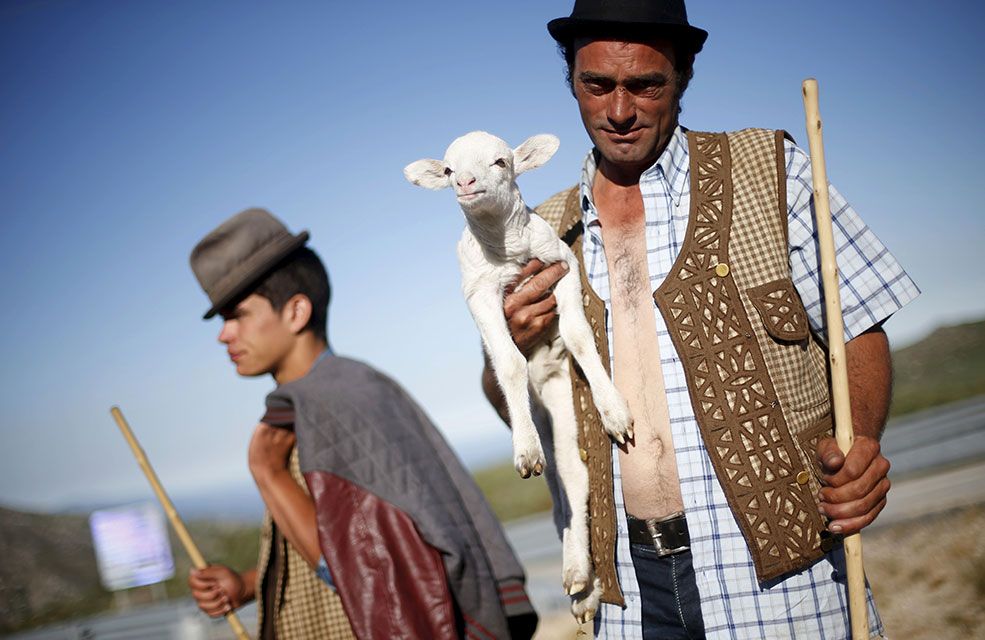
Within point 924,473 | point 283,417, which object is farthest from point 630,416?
point 924,473

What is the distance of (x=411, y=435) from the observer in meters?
3.86

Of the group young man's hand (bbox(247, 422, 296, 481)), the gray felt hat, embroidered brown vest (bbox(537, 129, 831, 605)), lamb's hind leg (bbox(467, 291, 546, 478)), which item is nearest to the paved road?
young man's hand (bbox(247, 422, 296, 481))

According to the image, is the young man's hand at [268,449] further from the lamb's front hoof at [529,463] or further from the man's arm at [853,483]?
the man's arm at [853,483]

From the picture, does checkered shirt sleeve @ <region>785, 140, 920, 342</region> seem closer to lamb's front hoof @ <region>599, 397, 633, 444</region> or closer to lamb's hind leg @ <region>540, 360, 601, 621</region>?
lamb's front hoof @ <region>599, 397, 633, 444</region>

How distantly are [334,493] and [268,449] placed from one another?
58cm

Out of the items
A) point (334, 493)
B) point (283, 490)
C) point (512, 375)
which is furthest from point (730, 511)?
point (283, 490)

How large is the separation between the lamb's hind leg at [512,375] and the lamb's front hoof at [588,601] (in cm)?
51

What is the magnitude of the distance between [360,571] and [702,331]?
1.77 m

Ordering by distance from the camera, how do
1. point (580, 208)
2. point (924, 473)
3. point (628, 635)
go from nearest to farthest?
point (628, 635) < point (580, 208) < point (924, 473)

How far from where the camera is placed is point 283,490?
12.5 feet

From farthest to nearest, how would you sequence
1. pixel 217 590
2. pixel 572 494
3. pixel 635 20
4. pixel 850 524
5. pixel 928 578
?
pixel 928 578 < pixel 217 590 < pixel 572 494 < pixel 635 20 < pixel 850 524

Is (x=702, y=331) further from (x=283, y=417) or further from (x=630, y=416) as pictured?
(x=283, y=417)

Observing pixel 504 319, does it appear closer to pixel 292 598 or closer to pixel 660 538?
pixel 660 538

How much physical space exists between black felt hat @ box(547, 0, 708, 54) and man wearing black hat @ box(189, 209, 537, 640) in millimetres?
1968
